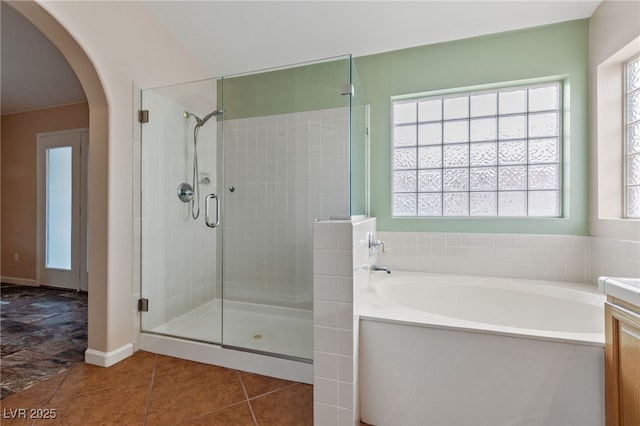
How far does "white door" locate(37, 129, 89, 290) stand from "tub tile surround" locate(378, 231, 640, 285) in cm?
381

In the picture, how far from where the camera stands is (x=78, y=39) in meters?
1.74

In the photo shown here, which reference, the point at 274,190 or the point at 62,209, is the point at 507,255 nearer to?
the point at 274,190

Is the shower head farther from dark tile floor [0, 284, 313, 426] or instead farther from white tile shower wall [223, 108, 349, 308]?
dark tile floor [0, 284, 313, 426]

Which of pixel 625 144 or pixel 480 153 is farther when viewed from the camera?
pixel 480 153

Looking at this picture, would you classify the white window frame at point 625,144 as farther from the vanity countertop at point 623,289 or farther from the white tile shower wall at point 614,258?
the vanity countertop at point 623,289

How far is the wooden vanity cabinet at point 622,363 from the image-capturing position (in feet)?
Result: 3.17

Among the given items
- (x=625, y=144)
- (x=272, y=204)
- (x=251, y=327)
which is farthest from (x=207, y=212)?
(x=625, y=144)

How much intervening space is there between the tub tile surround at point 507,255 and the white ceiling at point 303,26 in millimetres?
1597

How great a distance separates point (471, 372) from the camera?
1269mm

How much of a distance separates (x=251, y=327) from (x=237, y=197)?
1086 mm

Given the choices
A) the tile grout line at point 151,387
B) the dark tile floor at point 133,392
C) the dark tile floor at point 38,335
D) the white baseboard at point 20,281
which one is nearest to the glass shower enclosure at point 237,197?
the tile grout line at point 151,387

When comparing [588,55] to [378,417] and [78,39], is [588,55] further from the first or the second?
[78,39]

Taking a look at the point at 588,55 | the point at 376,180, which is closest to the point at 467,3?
the point at 588,55

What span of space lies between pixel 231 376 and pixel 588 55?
3.29 metres
